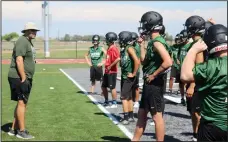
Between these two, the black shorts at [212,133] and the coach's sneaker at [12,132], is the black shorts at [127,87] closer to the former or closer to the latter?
the coach's sneaker at [12,132]

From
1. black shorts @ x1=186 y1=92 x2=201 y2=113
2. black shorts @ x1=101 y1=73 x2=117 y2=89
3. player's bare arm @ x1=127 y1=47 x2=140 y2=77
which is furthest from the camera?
black shorts @ x1=101 y1=73 x2=117 y2=89

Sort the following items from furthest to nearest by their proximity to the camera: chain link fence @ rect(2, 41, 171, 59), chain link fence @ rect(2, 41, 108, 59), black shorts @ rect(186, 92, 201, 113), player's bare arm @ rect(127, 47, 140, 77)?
chain link fence @ rect(2, 41, 108, 59) < chain link fence @ rect(2, 41, 171, 59) < player's bare arm @ rect(127, 47, 140, 77) < black shorts @ rect(186, 92, 201, 113)

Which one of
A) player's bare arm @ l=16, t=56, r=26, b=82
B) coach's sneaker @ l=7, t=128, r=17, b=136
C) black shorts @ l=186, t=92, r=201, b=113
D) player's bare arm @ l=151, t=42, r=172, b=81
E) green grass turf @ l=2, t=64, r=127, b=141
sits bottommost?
green grass turf @ l=2, t=64, r=127, b=141

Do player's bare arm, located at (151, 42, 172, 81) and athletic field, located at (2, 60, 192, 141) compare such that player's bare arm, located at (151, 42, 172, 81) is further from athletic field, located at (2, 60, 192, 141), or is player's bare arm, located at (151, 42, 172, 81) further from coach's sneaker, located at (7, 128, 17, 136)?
coach's sneaker, located at (7, 128, 17, 136)

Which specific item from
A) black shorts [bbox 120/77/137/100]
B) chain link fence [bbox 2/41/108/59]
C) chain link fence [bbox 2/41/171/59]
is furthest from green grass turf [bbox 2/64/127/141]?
chain link fence [bbox 2/41/108/59]

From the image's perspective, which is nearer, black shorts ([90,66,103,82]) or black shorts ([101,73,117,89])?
black shorts ([101,73,117,89])

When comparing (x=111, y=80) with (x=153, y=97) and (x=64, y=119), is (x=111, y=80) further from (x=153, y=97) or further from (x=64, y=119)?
(x=153, y=97)

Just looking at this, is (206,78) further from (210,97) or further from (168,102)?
(168,102)

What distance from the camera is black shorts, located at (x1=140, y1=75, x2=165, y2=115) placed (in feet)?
17.3

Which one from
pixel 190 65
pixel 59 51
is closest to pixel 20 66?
pixel 190 65

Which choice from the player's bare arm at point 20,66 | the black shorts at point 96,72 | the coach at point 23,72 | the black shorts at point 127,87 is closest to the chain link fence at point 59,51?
the black shorts at point 96,72

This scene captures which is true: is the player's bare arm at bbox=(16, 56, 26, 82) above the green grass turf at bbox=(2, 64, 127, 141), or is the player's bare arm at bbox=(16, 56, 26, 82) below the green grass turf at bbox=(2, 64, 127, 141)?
above

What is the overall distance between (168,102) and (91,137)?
4756 mm

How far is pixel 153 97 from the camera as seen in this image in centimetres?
530
